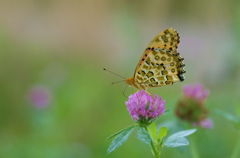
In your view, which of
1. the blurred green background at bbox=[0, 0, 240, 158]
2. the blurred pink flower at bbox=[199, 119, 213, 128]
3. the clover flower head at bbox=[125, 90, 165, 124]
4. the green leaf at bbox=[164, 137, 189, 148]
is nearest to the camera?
the green leaf at bbox=[164, 137, 189, 148]

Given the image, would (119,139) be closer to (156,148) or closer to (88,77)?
(156,148)

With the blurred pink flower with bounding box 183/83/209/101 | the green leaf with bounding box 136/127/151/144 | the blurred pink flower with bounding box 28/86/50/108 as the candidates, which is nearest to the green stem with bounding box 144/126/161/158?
the green leaf with bounding box 136/127/151/144

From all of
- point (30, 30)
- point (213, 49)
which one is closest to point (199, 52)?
point (213, 49)

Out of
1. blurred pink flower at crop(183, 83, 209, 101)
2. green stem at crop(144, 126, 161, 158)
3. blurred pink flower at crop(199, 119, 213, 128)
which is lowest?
blurred pink flower at crop(199, 119, 213, 128)

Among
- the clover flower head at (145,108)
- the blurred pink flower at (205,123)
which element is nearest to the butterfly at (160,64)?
the clover flower head at (145,108)

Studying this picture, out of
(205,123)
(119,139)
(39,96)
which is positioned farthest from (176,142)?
(39,96)

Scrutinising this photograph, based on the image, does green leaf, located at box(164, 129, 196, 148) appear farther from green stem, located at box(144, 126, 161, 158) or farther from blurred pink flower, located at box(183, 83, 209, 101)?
blurred pink flower, located at box(183, 83, 209, 101)
